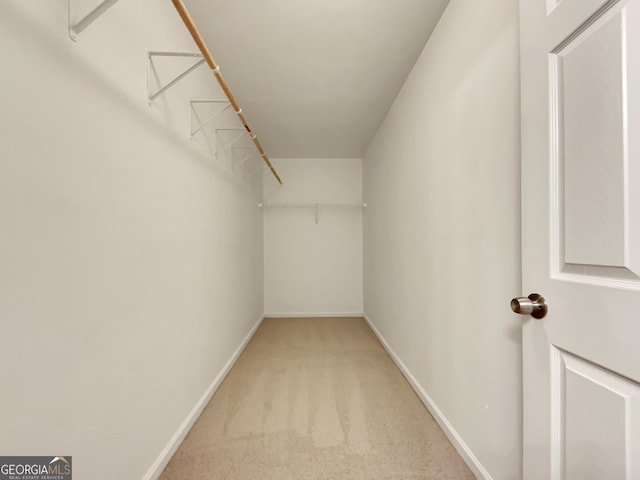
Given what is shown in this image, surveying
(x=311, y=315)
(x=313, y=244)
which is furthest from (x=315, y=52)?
(x=311, y=315)

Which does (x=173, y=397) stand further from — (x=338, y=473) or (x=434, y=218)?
(x=434, y=218)

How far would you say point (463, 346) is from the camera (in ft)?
5.03

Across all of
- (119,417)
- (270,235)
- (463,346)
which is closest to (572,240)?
(463,346)

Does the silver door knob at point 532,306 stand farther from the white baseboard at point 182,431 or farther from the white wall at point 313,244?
the white wall at point 313,244

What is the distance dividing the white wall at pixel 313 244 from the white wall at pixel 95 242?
8.99 ft

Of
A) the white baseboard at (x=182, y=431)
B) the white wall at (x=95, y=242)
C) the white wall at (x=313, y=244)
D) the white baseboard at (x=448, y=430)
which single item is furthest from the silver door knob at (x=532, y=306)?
the white wall at (x=313, y=244)

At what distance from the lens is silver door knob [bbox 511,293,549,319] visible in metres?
0.81

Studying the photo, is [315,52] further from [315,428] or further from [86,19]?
[315,428]

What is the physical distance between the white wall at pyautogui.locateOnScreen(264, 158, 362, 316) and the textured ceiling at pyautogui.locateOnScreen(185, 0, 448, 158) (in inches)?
52.2

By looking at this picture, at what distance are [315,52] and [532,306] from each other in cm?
203

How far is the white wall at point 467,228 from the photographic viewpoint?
46.7 inches

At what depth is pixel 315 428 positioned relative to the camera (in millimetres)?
1761

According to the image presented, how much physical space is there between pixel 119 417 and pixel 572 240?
1544 mm

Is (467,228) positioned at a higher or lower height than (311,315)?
higher
